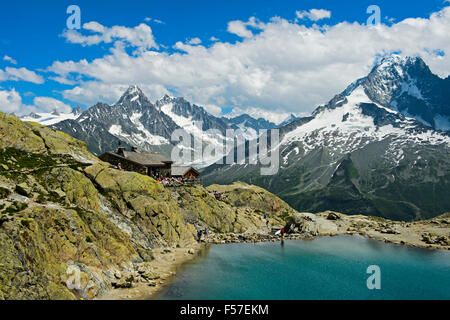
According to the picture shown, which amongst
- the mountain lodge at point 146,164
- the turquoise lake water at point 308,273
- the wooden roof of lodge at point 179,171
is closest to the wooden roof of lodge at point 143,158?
the mountain lodge at point 146,164

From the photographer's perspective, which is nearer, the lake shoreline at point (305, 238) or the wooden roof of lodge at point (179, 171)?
the lake shoreline at point (305, 238)

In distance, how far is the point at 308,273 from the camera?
58438mm

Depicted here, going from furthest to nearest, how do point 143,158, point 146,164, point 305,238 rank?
point 305,238 < point 143,158 < point 146,164

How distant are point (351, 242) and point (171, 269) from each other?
58171mm

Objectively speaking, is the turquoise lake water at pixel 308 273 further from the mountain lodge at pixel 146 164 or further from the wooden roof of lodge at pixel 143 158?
the wooden roof of lodge at pixel 143 158

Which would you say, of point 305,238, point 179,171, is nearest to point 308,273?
point 305,238

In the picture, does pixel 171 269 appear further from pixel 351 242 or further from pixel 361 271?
pixel 351 242

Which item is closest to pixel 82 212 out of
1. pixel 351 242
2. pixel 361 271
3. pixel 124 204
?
pixel 124 204

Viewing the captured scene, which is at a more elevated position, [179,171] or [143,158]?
[143,158]

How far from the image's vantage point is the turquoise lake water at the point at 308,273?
47281mm

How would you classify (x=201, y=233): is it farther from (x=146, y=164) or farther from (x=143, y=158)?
(x=143, y=158)

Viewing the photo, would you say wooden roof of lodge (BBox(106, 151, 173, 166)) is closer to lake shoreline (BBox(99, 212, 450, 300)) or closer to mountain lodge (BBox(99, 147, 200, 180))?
mountain lodge (BBox(99, 147, 200, 180))

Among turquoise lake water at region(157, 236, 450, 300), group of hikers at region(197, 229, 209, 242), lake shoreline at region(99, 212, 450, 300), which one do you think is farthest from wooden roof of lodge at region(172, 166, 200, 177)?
turquoise lake water at region(157, 236, 450, 300)

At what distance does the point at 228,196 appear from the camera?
12700 centimetres
